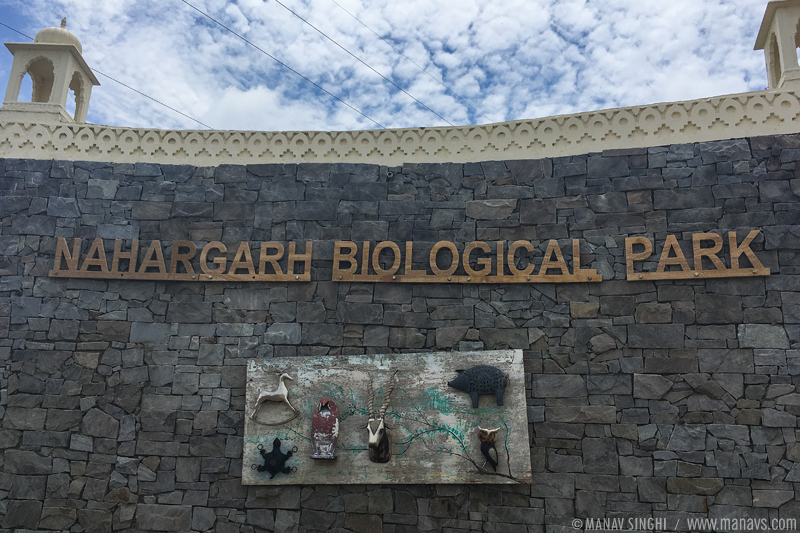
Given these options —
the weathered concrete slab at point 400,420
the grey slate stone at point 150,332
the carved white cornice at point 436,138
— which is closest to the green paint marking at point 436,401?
the weathered concrete slab at point 400,420

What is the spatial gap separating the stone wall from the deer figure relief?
33cm

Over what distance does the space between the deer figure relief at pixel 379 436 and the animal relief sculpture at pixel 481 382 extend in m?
0.73

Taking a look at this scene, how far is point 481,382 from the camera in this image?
574 centimetres

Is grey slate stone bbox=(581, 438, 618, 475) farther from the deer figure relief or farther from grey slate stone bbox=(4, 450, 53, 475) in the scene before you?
grey slate stone bbox=(4, 450, 53, 475)

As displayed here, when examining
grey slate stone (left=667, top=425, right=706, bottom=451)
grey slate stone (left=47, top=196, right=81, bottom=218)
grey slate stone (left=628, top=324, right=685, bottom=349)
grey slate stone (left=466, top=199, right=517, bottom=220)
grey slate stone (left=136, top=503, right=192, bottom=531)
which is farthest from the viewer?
grey slate stone (left=47, top=196, right=81, bottom=218)

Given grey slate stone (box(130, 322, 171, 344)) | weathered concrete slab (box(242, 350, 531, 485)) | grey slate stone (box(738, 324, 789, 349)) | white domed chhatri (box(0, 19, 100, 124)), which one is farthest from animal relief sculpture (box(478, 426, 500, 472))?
white domed chhatri (box(0, 19, 100, 124))

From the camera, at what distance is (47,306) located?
640cm

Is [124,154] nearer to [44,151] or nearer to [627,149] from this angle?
[44,151]

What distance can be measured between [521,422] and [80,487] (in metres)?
4.39

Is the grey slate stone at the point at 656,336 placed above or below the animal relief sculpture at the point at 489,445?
above

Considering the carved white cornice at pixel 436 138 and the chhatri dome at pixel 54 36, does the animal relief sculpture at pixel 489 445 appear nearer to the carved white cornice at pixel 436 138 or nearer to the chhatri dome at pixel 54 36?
the carved white cornice at pixel 436 138

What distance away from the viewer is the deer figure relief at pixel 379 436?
563 cm

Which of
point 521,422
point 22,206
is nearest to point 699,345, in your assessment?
point 521,422

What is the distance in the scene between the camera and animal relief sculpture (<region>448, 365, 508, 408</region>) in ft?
18.7
